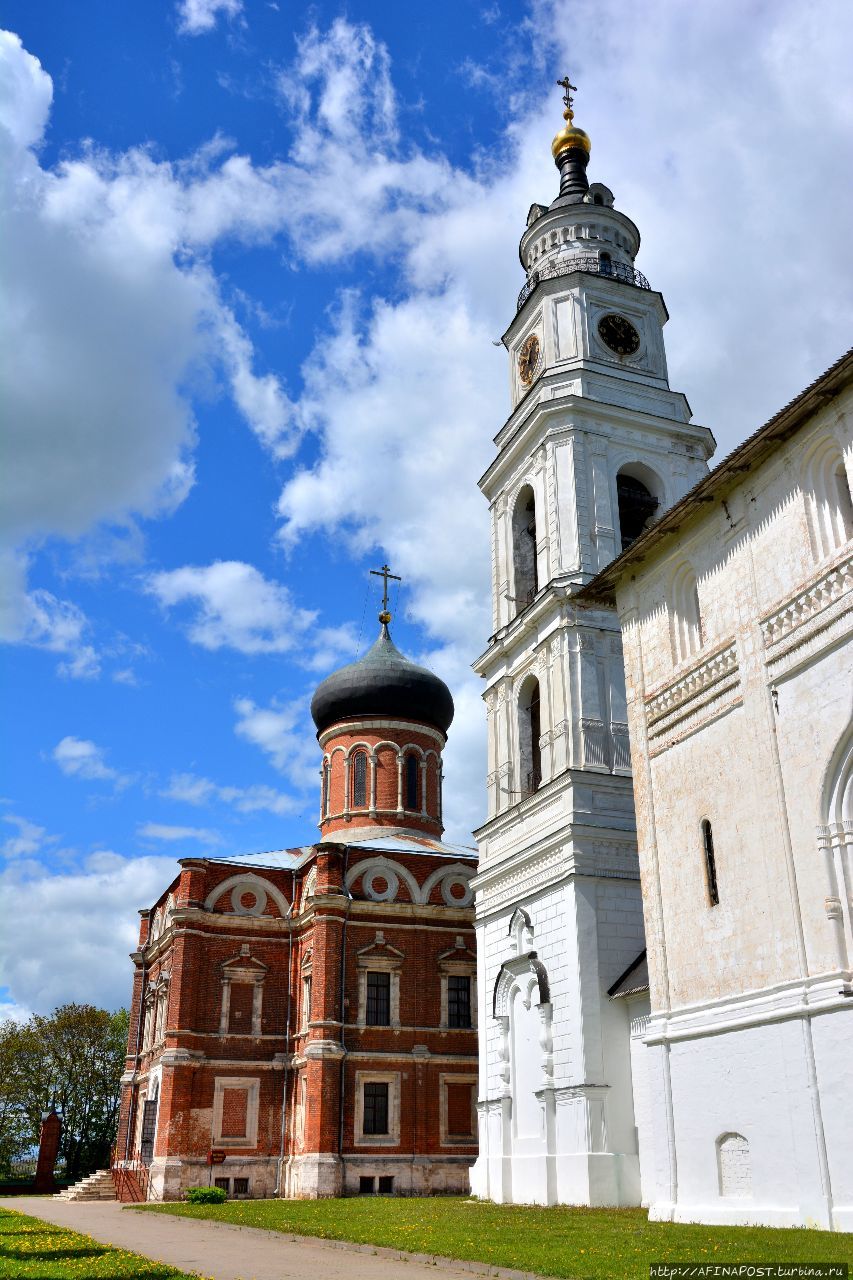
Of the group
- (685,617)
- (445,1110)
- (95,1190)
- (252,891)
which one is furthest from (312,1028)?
(685,617)

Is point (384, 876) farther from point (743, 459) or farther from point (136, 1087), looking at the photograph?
point (743, 459)

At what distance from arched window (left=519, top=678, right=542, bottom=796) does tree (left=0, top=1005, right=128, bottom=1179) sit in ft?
108

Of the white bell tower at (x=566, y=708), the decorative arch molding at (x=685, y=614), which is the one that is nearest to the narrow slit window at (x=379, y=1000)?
the white bell tower at (x=566, y=708)

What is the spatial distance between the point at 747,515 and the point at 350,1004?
2075 cm

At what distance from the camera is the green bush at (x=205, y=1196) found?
81.3 feet

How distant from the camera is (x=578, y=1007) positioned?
2050 centimetres

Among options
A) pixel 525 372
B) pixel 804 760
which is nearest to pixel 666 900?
pixel 804 760

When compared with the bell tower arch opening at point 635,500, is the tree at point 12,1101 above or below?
below

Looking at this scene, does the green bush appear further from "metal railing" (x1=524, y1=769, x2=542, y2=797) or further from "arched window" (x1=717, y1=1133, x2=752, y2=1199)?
"arched window" (x1=717, y1=1133, x2=752, y2=1199)

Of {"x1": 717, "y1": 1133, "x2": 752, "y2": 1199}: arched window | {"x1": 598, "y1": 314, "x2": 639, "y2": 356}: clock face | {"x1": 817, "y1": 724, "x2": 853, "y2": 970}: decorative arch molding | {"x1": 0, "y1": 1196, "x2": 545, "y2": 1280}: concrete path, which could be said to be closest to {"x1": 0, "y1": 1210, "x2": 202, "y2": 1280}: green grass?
{"x1": 0, "y1": 1196, "x2": 545, "y2": 1280}: concrete path

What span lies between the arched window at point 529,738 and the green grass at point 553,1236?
28.9 feet

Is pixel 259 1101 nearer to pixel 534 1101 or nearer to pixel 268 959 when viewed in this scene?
pixel 268 959

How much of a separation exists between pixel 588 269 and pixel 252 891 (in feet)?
66.5

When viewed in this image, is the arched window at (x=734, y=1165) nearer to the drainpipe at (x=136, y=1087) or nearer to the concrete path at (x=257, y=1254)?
the concrete path at (x=257, y=1254)
